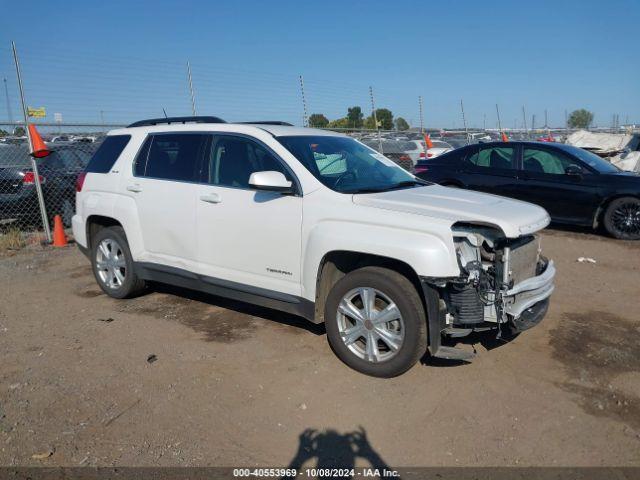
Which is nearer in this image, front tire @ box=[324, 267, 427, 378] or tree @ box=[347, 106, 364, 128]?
front tire @ box=[324, 267, 427, 378]

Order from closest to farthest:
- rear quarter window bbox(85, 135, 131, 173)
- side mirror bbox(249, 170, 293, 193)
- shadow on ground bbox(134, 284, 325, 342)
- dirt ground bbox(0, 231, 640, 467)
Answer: dirt ground bbox(0, 231, 640, 467), side mirror bbox(249, 170, 293, 193), shadow on ground bbox(134, 284, 325, 342), rear quarter window bbox(85, 135, 131, 173)

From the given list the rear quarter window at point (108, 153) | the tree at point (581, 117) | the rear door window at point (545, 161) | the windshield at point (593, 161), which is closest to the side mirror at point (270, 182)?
the rear quarter window at point (108, 153)

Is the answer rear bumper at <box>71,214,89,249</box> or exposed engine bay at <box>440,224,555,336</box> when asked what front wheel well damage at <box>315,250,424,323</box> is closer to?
exposed engine bay at <box>440,224,555,336</box>

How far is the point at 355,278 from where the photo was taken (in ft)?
13.2

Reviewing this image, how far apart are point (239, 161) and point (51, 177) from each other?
20.7 feet

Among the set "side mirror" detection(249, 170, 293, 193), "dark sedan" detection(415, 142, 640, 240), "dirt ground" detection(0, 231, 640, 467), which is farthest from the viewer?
A: "dark sedan" detection(415, 142, 640, 240)

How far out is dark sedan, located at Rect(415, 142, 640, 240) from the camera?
8.79 meters

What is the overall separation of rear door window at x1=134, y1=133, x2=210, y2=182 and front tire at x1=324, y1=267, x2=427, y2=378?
189cm

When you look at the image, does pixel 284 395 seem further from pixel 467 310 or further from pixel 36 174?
pixel 36 174

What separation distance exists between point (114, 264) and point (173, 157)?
148cm

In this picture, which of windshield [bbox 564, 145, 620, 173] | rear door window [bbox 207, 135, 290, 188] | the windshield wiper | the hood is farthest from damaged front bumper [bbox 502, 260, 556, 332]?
windshield [bbox 564, 145, 620, 173]

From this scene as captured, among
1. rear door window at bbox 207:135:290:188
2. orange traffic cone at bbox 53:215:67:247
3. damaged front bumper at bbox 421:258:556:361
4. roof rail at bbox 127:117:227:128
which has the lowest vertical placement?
damaged front bumper at bbox 421:258:556:361

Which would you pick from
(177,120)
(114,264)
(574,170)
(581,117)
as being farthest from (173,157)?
(581,117)

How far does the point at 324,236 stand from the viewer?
4.15 meters
